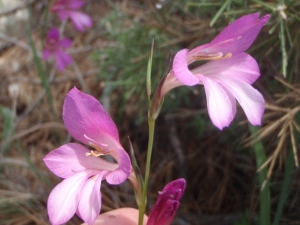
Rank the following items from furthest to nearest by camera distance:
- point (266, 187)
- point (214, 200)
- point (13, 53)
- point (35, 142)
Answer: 1. point (13, 53)
2. point (35, 142)
3. point (214, 200)
4. point (266, 187)

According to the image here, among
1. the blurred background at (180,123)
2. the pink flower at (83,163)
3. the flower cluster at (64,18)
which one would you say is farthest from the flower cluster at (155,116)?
the flower cluster at (64,18)

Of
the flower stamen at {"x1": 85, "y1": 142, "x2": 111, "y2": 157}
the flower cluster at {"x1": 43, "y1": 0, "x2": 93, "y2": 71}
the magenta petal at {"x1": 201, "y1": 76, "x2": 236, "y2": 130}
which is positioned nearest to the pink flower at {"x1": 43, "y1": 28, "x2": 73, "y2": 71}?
the flower cluster at {"x1": 43, "y1": 0, "x2": 93, "y2": 71}

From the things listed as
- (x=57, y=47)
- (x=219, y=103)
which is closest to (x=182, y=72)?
(x=219, y=103)

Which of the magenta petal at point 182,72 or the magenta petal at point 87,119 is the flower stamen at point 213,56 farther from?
the magenta petal at point 87,119

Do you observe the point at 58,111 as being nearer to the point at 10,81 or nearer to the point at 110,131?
the point at 10,81

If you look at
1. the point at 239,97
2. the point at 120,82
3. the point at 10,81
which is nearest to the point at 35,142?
the point at 10,81

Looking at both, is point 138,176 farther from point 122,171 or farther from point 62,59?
point 62,59
